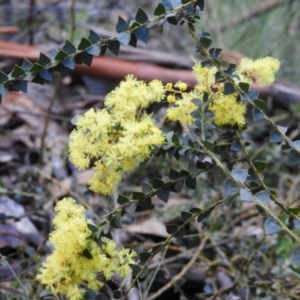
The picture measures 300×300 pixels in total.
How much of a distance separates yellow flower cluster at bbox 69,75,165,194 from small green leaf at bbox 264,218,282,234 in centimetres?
20

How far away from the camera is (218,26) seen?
3.11m

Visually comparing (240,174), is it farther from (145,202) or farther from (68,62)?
(68,62)

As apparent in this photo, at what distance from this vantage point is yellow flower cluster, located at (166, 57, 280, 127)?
3.24ft

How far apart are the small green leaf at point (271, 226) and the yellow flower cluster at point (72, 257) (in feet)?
0.75

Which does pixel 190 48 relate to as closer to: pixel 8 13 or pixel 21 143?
pixel 8 13

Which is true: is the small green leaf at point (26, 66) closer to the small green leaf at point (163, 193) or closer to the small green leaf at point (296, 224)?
the small green leaf at point (163, 193)

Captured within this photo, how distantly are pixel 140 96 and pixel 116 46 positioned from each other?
143 millimetres

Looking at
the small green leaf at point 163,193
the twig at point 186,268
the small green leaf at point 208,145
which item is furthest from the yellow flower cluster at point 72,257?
the twig at point 186,268

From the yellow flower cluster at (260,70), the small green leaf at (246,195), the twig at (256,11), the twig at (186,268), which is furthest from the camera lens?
the twig at (256,11)

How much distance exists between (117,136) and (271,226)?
27 centimetres

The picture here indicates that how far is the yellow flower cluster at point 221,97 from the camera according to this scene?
99 cm

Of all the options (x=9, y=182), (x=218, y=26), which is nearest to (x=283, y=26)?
(x=218, y=26)

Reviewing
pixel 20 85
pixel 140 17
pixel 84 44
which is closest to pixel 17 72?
pixel 20 85

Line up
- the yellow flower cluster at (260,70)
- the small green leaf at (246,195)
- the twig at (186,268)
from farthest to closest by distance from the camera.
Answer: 1. the twig at (186,268)
2. the yellow flower cluster at (260,70)
3. the small green leaf at (246,195)
